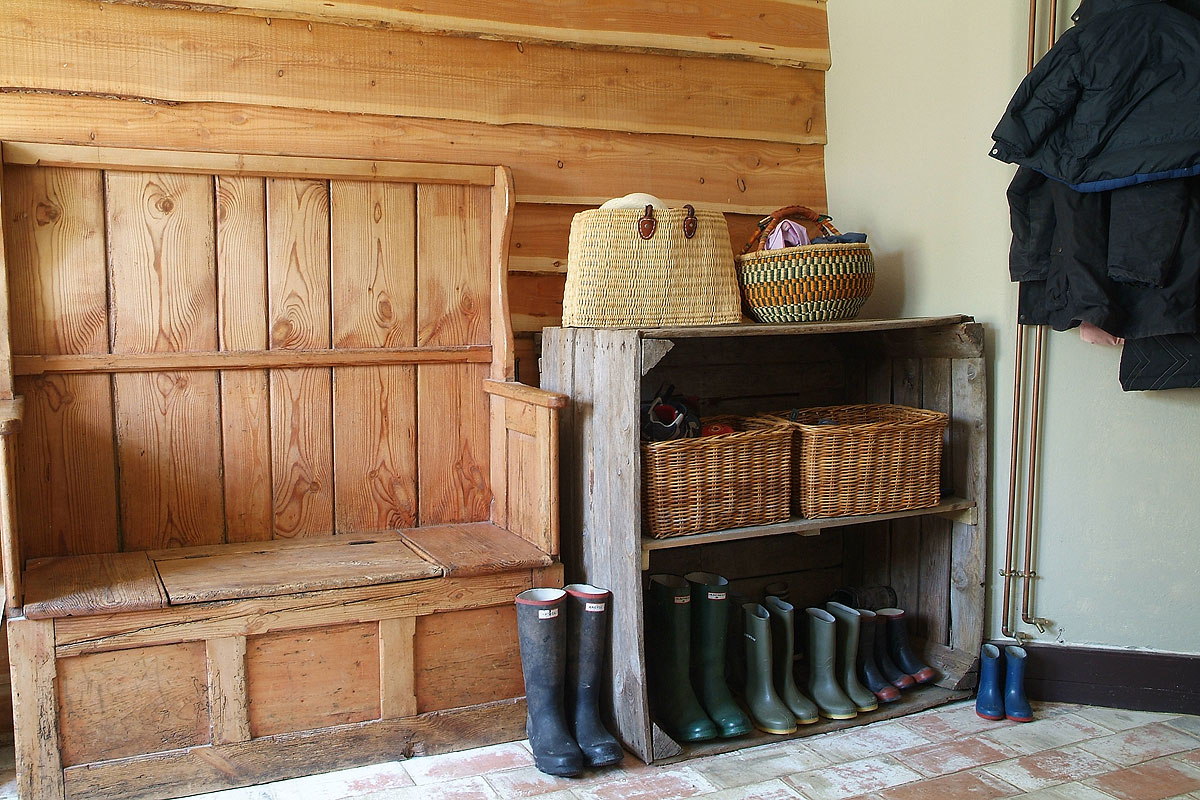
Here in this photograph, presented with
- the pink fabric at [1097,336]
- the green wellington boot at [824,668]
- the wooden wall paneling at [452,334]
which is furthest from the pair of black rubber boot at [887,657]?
the wooden wall paneling at [452,334]

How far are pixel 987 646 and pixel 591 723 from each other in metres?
1.04

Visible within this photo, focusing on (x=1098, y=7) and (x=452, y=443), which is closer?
(x=1098, y=7)

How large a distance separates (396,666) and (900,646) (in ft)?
4.31

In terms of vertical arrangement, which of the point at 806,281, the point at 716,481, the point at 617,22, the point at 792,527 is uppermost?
the point at 617,22

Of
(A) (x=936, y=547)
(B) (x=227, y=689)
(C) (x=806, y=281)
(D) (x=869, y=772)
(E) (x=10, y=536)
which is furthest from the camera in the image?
(A) (x=936, y=547)

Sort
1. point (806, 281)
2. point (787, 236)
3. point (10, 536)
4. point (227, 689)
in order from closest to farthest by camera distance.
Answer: point (10, 536), point (227, 689), point (806, 281), point (787, 236)

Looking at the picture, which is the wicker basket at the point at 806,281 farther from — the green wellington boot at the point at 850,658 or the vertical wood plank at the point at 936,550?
the green wellington boot at the point at 850,658

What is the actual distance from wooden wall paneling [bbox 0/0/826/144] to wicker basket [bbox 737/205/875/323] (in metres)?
0.55

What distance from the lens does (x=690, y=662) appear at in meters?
2.48

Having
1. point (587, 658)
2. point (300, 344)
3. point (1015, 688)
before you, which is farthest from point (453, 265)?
point (1015, 688)

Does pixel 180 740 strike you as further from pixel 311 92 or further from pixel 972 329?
pixel 972 329

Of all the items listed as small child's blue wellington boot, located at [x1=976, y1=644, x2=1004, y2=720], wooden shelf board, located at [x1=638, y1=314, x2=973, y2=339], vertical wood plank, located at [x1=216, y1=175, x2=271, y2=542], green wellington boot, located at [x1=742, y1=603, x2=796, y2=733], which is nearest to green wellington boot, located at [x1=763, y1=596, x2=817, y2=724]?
green wellington boot, located at [x1=742, y1=603, x2=796, y2=733]

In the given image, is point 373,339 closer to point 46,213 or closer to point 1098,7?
point 46,213

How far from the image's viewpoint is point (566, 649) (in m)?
2.32
